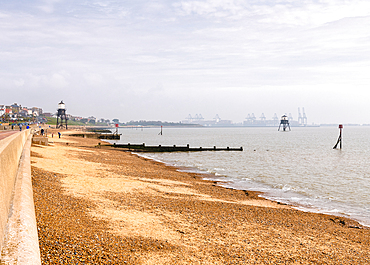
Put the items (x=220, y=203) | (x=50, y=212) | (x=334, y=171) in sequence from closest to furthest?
(x=50, y=212)
(x=220, y=203)
(x=334, y=171)

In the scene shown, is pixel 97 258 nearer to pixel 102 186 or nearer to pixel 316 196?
pixel 102 186

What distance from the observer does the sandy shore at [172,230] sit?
8.31 metres

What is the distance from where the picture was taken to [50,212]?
1008 centimetres

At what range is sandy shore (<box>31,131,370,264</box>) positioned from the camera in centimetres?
831

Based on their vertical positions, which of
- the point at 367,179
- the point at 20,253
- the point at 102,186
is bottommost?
the point at 367,179

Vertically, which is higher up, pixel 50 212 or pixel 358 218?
pixel 50 212

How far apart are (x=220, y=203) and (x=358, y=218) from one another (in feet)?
27.3

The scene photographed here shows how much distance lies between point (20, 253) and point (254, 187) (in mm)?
23168

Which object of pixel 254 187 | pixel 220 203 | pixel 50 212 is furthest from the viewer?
pixel 254 187

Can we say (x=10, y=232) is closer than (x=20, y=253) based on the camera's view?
No

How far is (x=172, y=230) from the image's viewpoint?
36.4 feet

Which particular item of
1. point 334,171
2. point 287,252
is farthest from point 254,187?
point 334,171

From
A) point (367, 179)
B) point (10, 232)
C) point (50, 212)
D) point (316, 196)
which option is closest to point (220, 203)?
point (50, 212)

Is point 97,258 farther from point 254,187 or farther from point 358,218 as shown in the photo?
point 254,187
